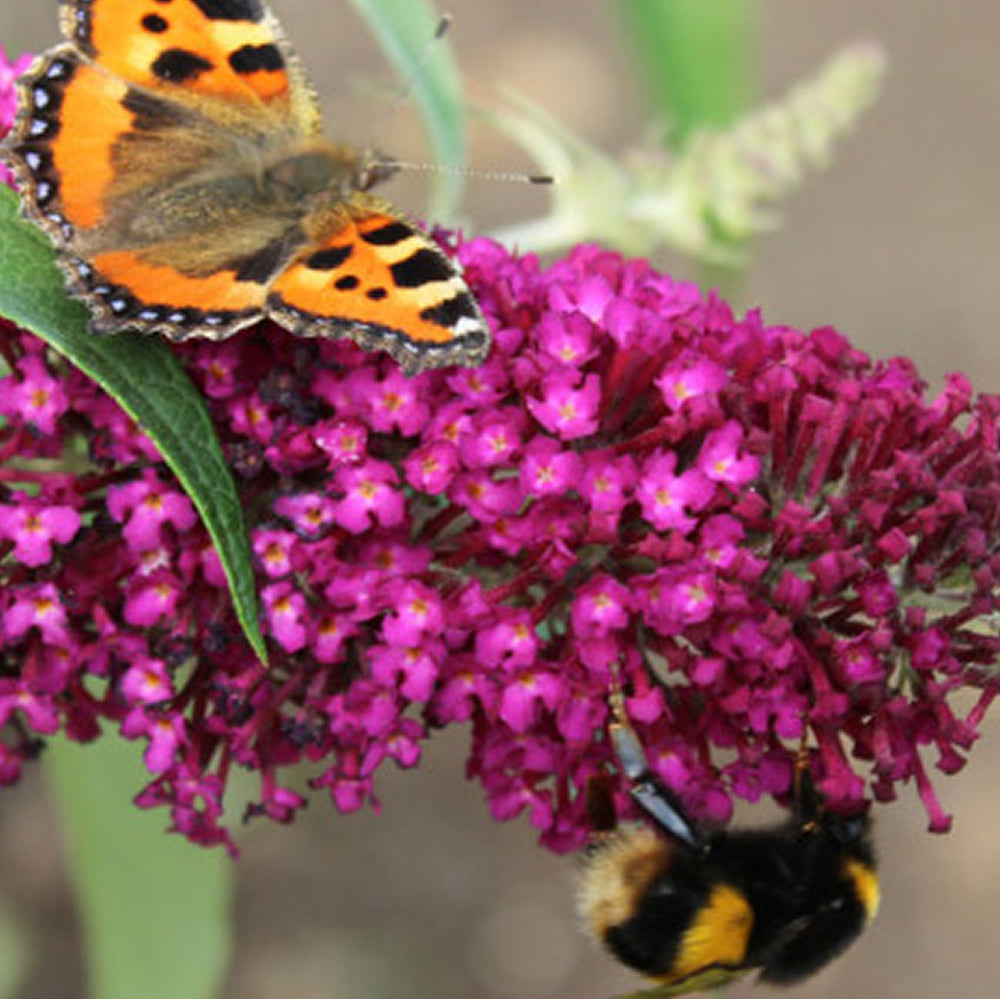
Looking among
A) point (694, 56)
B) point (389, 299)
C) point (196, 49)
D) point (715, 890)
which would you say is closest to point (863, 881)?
point (715, 890)

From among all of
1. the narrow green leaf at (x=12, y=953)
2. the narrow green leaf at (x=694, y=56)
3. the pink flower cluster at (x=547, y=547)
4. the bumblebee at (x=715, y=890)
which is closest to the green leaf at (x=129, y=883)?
the pink flower cluster at (x=547, y=547)

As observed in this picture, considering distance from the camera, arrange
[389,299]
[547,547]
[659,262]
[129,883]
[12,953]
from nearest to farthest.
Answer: [389,299]
[547,547]
[129,883]
[12,953]
[659,262]

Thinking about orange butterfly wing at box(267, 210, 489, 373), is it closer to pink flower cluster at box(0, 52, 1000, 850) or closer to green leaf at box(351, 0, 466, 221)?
pink flower cluster at box(0, 52, 1000, 850)

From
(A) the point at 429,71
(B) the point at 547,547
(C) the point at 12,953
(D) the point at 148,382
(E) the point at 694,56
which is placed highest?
(E) the point at 694,56

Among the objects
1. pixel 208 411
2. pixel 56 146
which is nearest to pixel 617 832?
pixel 208 411

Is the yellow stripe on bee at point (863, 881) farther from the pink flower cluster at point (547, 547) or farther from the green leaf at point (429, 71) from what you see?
the green leaf at point (429, 71)

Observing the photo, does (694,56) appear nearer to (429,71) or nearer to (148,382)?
(429,71)
